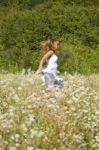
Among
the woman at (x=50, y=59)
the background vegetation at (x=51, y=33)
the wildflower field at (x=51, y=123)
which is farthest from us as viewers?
the background vegetation at (x=51, y=33)

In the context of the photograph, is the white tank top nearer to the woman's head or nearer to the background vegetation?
the woman's head

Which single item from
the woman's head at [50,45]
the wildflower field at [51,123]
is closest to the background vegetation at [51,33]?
the woman's head at [50,45]

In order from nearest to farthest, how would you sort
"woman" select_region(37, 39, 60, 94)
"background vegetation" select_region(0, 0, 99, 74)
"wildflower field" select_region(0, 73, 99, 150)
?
"wildflower field" select_region(0, 73, 99, 150) → "woman" select_region(37, 39, 60, 94) → "background vegetation" select_region(0, 0, 99, 74)

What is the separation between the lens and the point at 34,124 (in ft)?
24.0

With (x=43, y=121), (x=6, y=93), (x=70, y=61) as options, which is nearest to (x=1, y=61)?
(x=70, y=61)

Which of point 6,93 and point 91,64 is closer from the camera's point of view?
point 6,93

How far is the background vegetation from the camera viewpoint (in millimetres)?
29984

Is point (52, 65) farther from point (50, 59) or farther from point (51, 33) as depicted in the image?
point (51, 33)

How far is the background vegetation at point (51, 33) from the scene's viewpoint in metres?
30.0

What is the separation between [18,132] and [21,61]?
23.3m

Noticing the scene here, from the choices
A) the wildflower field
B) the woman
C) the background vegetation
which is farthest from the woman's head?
the background vegetation

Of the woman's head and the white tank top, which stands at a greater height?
the woman's head

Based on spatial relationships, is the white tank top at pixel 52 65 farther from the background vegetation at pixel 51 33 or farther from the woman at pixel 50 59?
the background vegetation at pixel 51 33

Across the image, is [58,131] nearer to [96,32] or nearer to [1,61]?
[1,61]
